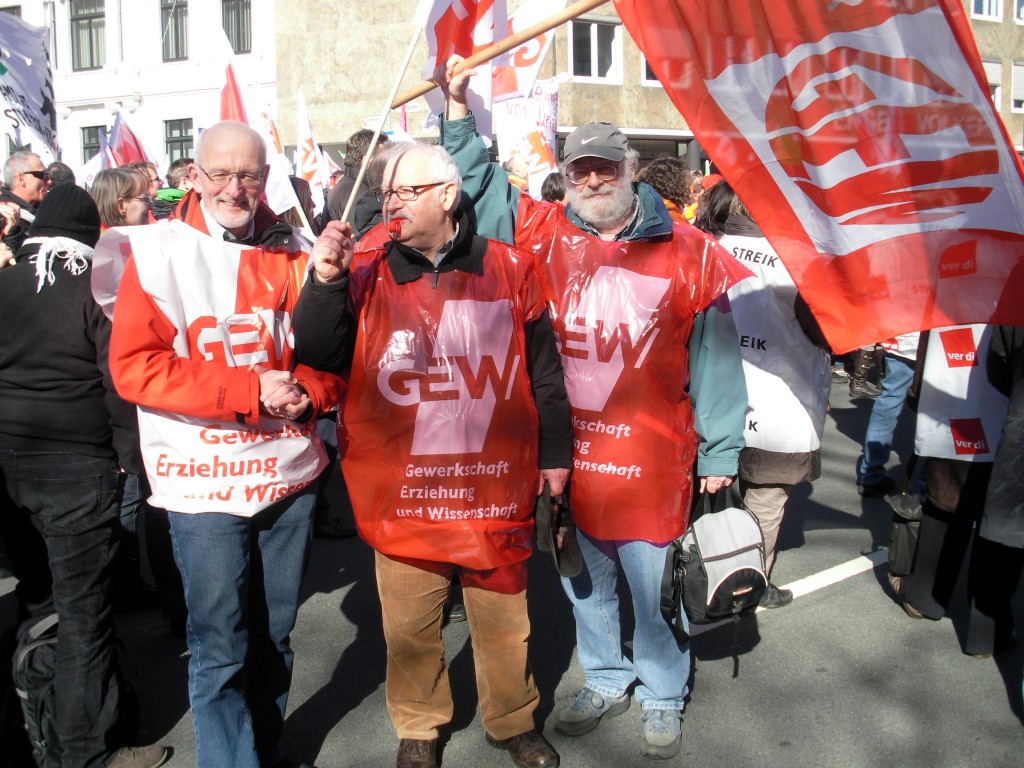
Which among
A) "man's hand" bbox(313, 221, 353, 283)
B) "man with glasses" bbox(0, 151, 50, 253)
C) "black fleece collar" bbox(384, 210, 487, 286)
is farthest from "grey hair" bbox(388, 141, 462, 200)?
"man with glasses" bbox(0, 151, 50, 253)

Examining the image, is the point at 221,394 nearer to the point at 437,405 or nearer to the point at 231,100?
the point at 437,405

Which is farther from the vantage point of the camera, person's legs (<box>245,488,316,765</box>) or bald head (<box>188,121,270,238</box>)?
person's legs (<box>245,488,316,765</box>)

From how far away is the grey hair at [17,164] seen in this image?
605cm

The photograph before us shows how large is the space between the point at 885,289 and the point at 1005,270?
30 cm

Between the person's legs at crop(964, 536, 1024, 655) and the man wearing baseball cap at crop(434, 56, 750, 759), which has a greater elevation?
the man wearing baseball cap at crop(434, 56, 750, 759)

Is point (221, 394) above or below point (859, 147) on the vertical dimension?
below

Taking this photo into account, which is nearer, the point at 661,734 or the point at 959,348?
the point at 661,734

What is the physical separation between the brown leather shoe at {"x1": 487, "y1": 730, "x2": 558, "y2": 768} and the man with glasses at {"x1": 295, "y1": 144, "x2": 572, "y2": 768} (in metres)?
0.29

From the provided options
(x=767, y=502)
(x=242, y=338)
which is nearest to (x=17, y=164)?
(x=242, y=338)

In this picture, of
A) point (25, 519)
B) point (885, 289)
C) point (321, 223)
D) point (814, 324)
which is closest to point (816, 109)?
point (885, 289)

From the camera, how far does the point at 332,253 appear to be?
255 centimetres

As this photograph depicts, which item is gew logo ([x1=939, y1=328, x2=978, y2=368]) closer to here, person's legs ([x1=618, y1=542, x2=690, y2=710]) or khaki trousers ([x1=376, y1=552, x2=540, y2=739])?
person's legs ([x1=618, y1=542, x2=690, y2=710])

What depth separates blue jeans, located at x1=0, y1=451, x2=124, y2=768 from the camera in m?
3.05

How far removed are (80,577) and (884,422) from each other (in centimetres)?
480
